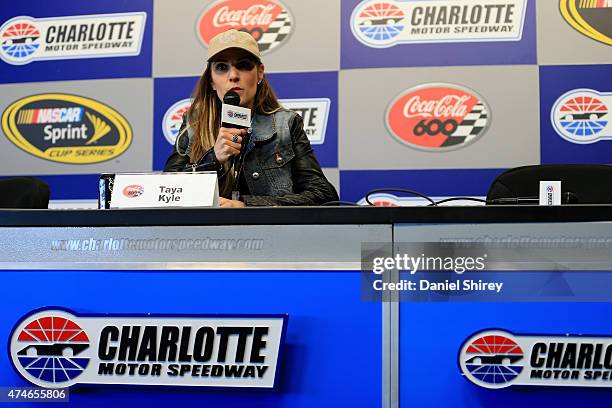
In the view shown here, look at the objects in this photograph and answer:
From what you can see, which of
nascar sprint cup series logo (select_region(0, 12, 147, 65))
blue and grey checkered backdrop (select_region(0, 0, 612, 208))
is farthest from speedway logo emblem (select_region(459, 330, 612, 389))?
nascar sprint cup series logo (select_region(0, 12, 147, 65))

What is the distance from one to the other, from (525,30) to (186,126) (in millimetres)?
1548

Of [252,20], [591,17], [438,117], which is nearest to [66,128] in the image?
[252,20]

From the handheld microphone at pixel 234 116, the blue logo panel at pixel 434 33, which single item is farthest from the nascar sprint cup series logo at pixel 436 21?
the handheld microphone at pixel 234 116

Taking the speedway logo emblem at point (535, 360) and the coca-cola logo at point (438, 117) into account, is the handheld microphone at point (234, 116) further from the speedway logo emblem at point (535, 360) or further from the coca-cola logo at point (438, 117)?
the coca-cola logo at point (438, 117)

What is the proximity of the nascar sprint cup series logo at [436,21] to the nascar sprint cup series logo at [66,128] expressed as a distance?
3.83 feet

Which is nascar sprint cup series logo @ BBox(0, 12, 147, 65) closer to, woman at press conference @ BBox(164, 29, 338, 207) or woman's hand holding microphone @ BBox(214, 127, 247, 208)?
woman at press conference @ BBox(164, 29, 338, 207)

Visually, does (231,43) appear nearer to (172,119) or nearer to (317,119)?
(317,119)

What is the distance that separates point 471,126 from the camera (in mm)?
2930

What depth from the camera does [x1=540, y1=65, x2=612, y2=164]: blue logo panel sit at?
287cm

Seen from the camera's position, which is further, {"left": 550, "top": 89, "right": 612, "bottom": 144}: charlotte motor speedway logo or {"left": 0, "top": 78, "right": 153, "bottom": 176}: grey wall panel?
{"left": 0, "top": 78, "right": 153, "bottom": 176}: grey wall panel

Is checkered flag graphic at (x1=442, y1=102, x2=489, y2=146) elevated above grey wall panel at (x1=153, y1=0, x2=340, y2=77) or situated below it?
below

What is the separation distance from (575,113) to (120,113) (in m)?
1.97

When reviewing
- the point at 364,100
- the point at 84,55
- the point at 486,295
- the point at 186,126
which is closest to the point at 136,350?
the point at 486,295

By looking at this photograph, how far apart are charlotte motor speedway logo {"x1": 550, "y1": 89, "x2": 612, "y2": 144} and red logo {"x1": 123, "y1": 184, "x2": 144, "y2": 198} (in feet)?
6.60
